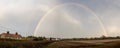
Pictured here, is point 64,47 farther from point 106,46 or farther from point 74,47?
point 106,46

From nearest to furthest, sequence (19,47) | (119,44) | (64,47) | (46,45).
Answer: (119,44)
(64,47)
(19,47)
(46,45)

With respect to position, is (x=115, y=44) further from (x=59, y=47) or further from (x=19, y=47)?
(x=19, y=47)

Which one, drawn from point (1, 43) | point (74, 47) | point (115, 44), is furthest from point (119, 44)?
point (1, 43)

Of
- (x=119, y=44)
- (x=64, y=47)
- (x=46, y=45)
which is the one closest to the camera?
(x=119, y=44)

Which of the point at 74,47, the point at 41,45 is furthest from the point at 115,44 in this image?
the point at 41,45

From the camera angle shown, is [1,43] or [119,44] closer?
[119,44]

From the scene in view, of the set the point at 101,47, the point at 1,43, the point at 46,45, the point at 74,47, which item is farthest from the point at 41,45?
the point at 101,47

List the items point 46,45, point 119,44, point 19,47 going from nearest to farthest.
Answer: point 119,44 → point 19,47 → point 46,45

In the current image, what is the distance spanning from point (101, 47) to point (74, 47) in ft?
10.6

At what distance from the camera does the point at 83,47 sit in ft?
91.4

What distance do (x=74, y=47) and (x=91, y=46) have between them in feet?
6.62

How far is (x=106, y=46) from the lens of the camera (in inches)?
1079

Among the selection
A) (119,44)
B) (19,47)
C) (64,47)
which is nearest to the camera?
(119,44)

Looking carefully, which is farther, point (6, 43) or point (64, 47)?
point (6, 43)
